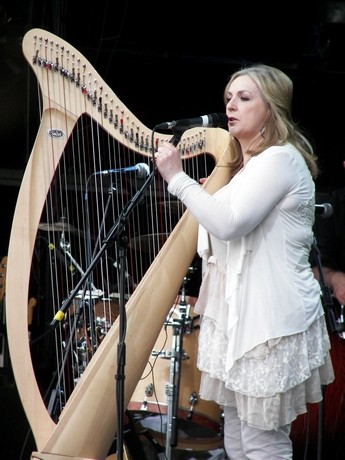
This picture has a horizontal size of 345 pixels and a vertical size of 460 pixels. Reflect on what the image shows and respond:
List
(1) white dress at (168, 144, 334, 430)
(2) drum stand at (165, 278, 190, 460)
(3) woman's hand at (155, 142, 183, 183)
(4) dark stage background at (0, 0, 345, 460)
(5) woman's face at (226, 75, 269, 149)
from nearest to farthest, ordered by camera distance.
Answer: (1) white dress at (168, 144, 334, 430), (3) woman's hand at (155, 142, 183, 183), (5) woman's face at (226, 75, 269, 149), (2) drum stand at (165, 278, 190, 460), (4) dark stage background at (0, 0, 345, 460)

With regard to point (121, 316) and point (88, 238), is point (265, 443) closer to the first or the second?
point (121, 316)

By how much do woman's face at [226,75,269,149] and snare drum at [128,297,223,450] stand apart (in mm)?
1082

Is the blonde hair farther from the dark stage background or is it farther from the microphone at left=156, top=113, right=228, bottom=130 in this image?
the dark stage background

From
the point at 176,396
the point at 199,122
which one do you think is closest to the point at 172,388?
the point at 176,396

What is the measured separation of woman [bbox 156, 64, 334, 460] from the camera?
209 cm

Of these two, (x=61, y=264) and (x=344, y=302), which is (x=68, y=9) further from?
(x=344, y=302)

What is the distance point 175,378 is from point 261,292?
1.06 meters

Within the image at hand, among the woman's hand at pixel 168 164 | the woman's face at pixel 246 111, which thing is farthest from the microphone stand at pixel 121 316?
the woman's face at pixel 246 111

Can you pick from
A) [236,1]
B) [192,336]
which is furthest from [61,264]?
[236,1]

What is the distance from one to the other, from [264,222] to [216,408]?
54.3 inches

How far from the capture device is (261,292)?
212cm

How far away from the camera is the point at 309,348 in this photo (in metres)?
2.16

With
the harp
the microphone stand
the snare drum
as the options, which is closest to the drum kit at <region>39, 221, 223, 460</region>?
the snare drum

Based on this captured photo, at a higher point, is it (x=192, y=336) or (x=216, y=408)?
(x=192, y=336)
